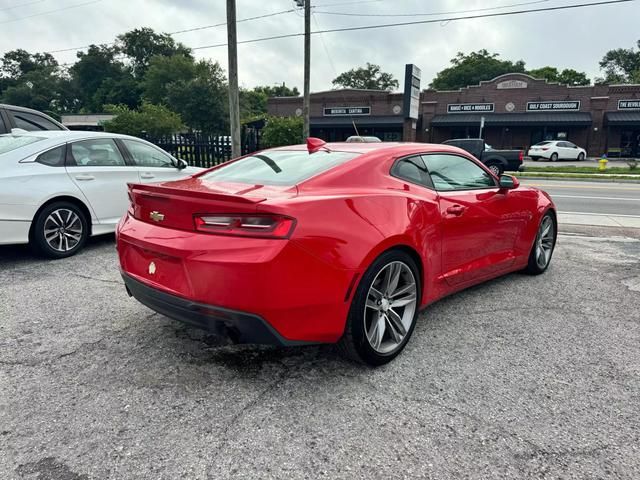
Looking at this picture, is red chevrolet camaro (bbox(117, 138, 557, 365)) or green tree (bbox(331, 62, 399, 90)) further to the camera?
green tree (bbox(331, 62, 399, 90))

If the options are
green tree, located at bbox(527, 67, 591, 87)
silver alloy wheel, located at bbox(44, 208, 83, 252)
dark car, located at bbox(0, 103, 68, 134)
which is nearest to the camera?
silver alloy wheel, located at bbox(44, 208, 83, 252)

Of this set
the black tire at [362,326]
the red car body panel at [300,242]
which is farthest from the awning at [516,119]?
the black tire at [362,326]

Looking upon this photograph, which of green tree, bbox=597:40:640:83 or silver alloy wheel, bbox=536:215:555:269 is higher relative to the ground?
green tree, bbox=597:40:640:83

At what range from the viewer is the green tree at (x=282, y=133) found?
2148cm

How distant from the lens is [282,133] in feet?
70.6

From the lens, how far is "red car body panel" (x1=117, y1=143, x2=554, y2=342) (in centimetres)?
228

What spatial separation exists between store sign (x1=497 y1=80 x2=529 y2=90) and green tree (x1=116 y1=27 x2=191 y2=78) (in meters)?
70.3

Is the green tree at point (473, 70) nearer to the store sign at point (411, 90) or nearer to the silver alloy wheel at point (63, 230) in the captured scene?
the store sign at point (411, 90)

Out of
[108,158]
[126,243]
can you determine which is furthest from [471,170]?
[108,158]

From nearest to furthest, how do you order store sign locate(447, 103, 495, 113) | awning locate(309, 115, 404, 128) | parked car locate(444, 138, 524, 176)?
parked car locate(444, 138, 524, 176) → store sign locate(447, 103, 495, 113) → awning locate(309, 115, 404, 128)

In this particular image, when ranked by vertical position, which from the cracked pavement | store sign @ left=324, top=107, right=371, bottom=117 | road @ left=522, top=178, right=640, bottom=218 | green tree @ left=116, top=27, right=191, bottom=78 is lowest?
road @ left=522, top=178, right=640, bottom=218

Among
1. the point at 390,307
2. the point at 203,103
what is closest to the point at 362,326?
the point at 390,307

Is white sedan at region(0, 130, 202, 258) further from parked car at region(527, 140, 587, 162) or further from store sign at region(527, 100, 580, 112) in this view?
store sign at region(527, 100, 580, 112)

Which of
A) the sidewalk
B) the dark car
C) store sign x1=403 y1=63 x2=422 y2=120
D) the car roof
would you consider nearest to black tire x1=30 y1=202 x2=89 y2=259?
the dark car
